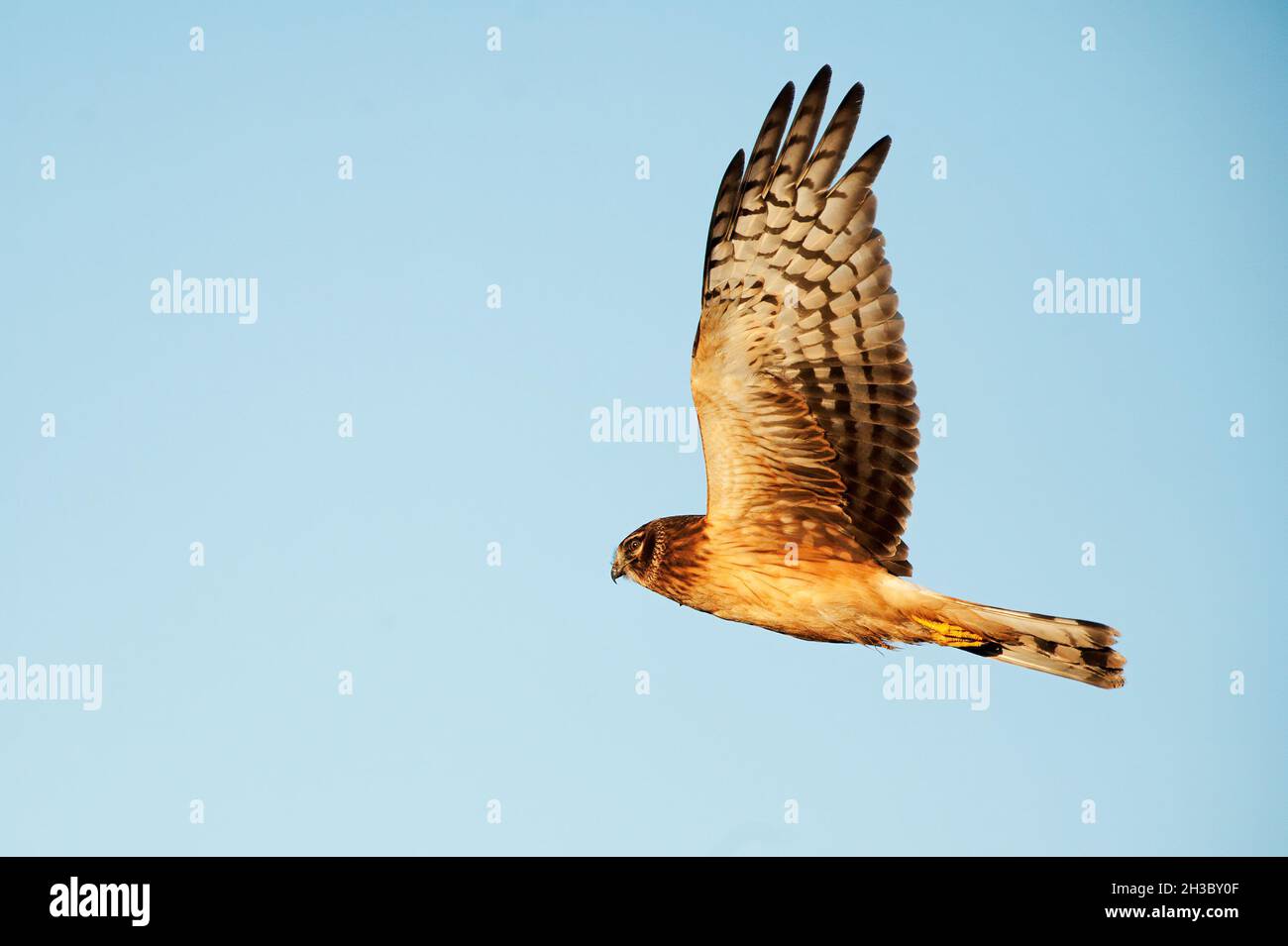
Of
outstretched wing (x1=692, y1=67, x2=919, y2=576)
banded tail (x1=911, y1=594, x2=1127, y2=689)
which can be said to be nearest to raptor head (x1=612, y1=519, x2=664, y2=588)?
outstretched wing (x1=692, y1=67, x2=919, y2=576)

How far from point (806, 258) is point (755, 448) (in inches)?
39.1

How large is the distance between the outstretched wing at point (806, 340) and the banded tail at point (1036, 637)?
1.36 feet

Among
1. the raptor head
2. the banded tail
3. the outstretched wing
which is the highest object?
the outstretched wing

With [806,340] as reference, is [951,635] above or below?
below

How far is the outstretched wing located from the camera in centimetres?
677

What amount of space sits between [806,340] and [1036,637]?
1870 mm

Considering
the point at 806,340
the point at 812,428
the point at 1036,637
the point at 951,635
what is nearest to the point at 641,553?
the point at 812,428

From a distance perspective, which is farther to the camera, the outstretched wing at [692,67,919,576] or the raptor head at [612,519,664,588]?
the raptor head at [612,519,664,588]

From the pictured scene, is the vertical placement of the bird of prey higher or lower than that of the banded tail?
higher

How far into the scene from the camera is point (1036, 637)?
6.83m

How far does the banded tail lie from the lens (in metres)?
6.79

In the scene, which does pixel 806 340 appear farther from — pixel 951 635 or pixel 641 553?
pixel 951 635

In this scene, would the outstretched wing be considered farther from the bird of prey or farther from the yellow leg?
the yellow leg
